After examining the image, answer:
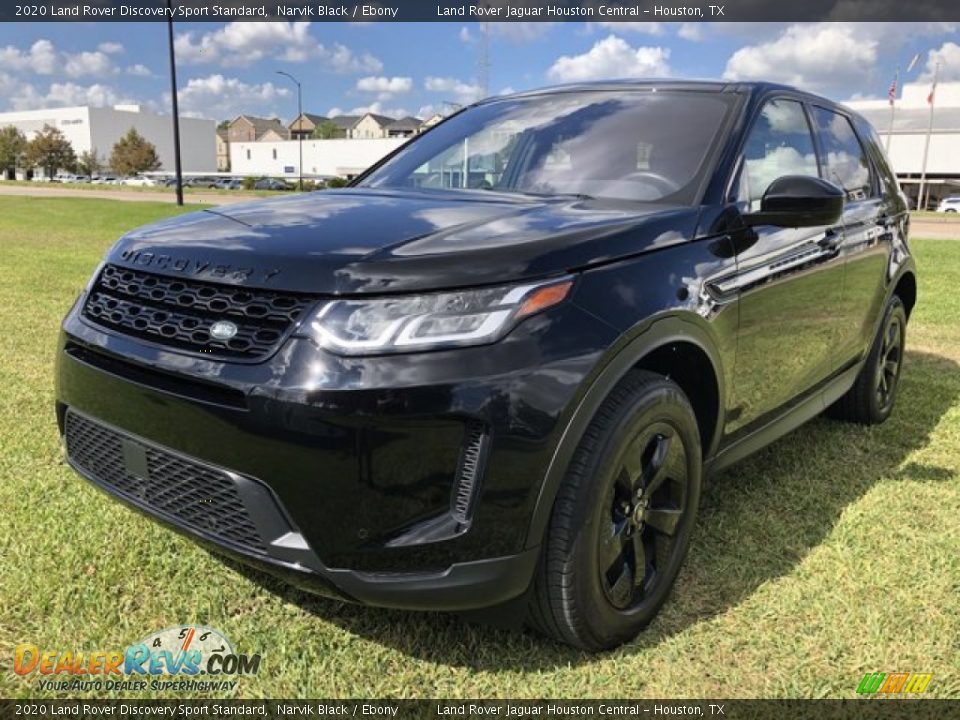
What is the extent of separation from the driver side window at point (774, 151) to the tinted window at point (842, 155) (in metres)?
0.19

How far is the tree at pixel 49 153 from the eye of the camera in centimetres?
9353

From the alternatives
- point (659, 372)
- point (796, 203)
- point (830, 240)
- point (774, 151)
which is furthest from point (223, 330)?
point (830, 240)

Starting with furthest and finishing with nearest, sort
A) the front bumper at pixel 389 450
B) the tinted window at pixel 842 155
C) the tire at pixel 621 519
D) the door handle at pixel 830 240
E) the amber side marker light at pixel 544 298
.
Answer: the tinted window at pixel 842 155 < the door handle at pixel 830 240 < the tire at pixel 621 519 < the amber side marker light at pixel 544 298 < the front bumper at pixel 389 450

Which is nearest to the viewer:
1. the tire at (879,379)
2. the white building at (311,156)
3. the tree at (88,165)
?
the tire at (879,379)

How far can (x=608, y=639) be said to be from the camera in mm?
2424

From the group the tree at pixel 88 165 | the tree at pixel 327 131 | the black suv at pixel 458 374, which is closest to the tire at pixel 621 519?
the black suv at pixel 458 374

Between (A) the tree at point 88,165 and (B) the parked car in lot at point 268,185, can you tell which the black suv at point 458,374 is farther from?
(A) the tree at point 88,165

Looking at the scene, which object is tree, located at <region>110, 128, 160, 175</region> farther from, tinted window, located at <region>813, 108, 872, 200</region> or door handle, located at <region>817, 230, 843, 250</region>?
door handle, located at <region>817, 230, 843, 250</region>

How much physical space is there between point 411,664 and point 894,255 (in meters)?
3.45

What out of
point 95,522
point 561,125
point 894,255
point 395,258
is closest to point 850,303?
point 894,255

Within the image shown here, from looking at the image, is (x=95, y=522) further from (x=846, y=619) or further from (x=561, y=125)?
(x=846, y=619)

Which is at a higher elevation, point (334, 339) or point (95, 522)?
point (334, 339)

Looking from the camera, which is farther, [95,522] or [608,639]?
[95,522]

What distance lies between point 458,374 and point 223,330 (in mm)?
610
